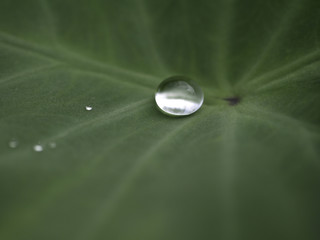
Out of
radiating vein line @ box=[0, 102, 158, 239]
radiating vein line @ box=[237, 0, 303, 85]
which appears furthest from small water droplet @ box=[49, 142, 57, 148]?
radiating vein line @ box=[237, 0, 303, 85]

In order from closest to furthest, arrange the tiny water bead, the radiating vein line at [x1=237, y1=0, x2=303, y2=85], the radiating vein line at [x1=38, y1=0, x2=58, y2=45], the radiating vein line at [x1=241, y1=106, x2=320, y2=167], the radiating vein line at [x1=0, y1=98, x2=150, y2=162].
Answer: the radiating vein line at [x1=241, y1=106, x2=320, y2=167]
the radiating vein line at [x1=0, y1=98, x2=150, y2=162]
the tiny water bead
the radiating vein line at [x1=237, y1=0, x2=303, y2=85]
the radiating vein line at [x1=38, y1=0, x2=58, y2=45]

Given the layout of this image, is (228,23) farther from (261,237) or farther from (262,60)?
(261,237)

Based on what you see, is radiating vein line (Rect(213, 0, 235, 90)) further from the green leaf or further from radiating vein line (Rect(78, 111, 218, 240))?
radiating vein line (Rect(78, 111, 218, 240))

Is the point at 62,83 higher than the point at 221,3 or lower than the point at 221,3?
lower

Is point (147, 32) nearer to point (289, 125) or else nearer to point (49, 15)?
point (49, 15)

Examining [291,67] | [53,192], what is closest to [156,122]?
[53,192]

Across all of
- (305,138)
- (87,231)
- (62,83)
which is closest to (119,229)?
(87,231)
